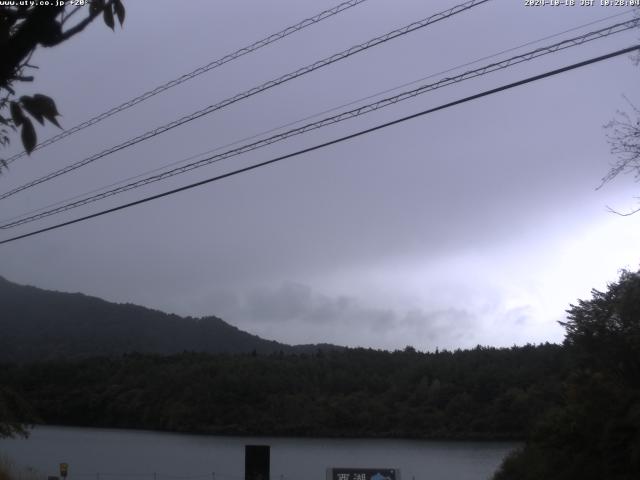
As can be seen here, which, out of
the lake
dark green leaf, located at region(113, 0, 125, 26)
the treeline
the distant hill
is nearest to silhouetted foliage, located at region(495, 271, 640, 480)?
the lake

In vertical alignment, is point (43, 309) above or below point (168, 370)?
above

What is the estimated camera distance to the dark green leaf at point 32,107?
3.36m

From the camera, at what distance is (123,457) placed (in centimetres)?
3097

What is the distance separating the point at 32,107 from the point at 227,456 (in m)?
28.8

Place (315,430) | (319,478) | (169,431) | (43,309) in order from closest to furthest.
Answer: (319,478), (315,430), (169,431), (43,309)

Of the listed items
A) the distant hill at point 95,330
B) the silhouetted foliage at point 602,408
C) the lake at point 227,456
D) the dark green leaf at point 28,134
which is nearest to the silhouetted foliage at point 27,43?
the dark green leaf at point 28,134

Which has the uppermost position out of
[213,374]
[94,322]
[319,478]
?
[94,322]

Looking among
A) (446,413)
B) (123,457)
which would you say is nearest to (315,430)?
(446,413)

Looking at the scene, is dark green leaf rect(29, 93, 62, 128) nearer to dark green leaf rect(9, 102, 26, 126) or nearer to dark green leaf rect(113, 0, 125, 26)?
dark green leaf rect(9, 102, 26, 126)

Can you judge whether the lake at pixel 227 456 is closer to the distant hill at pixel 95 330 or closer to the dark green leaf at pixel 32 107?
the dark green leaf at pixel 32 107

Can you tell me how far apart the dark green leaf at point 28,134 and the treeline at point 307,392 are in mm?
28394

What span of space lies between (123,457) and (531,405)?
55.5 feet

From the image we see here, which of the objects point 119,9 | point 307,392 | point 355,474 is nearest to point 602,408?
point 355,474

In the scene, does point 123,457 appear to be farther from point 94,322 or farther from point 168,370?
point 94,322
